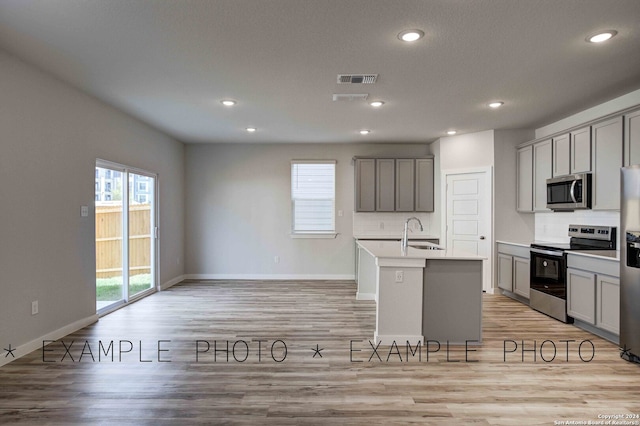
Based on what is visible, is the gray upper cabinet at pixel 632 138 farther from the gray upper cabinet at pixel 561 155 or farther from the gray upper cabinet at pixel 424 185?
the gray upper cabinet at pixel 424 185

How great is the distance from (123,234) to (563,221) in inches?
243

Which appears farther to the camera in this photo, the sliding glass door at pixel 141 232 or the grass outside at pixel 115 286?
the sliding glass door at pixel 141 232

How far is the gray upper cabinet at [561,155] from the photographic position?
4711 mm

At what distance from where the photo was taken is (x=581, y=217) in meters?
4.83

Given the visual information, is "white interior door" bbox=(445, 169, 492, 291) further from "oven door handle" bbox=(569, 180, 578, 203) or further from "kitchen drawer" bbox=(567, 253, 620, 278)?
"kitchen drawer" bbox=(567, 253, 620, 278)

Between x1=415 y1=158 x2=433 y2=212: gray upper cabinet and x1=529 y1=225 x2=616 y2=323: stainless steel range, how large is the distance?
2.23 meters

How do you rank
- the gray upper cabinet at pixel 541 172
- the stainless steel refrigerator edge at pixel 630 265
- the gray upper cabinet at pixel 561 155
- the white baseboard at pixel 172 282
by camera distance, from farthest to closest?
the white baseboard at pixel 172 282 → the gray upper cabinet at pixel 541 172 → the gray upper cabinet at pixel 561 155 → the stainless steel refrigerator edge at pixel 630 265

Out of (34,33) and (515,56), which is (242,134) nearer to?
(34,33)

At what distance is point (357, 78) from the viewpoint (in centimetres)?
362

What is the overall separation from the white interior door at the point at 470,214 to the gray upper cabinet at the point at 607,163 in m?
1.68

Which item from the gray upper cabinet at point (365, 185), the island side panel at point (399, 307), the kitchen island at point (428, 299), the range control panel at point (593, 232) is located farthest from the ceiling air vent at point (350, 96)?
the range control panel at point (593, 232)

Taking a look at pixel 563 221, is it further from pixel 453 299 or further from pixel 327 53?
pixel 327 53

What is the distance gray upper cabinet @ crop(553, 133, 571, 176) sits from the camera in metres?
4.71

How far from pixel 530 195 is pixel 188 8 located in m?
5.21
